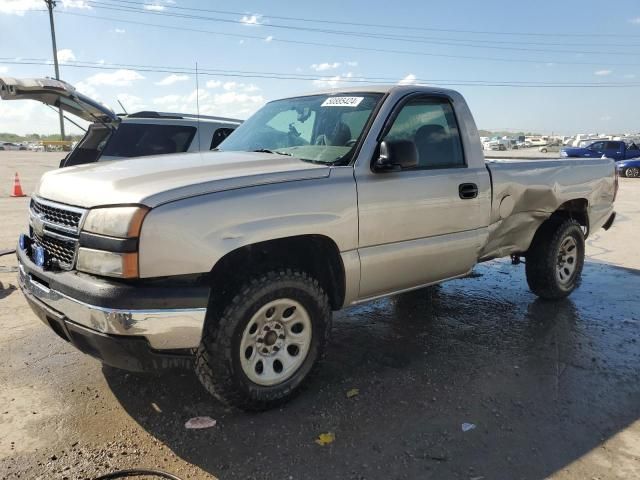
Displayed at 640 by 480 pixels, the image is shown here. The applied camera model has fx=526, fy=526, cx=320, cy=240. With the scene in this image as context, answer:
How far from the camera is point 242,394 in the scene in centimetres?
304

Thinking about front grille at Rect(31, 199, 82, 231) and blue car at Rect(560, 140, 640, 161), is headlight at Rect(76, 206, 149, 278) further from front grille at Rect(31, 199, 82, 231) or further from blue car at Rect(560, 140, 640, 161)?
blue car at Rect(560, 140, 640, 161)

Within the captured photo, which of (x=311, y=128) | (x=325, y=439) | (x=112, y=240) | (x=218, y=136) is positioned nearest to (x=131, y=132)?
(x=218, y=136)

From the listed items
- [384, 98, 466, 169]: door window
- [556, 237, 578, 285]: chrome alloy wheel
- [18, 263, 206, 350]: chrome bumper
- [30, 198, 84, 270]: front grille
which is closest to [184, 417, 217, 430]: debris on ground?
[18, 263, 206, 350]: chrome bumper

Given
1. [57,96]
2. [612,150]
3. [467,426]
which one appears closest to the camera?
[467,426]

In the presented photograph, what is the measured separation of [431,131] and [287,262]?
1.70 meters

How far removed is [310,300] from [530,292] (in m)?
3.64

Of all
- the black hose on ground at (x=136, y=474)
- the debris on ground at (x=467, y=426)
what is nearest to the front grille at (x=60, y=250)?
the black hose on ground at (x=136, y=474)

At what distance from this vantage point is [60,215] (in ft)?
9.86

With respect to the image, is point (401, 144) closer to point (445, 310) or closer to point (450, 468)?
point (450, 468)

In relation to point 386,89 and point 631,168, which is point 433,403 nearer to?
point 386,89

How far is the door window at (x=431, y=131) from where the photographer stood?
391cm

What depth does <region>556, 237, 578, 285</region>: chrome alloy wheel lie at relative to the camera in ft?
18.1

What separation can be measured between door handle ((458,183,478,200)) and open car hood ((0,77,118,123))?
17.7 ft

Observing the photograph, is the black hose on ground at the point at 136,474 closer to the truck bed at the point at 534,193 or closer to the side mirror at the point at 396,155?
the side mirror at the point at 396,155
